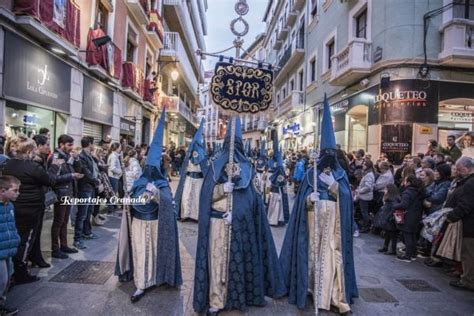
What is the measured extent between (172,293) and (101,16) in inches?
481

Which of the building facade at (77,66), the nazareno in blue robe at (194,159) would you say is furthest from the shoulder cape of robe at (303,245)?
the building facade at (77,66)

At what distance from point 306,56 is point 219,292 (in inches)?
786

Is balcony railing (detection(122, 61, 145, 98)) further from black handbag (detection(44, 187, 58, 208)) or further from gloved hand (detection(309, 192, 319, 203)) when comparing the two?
gloved hand (detection(309, 192, 319, 203))

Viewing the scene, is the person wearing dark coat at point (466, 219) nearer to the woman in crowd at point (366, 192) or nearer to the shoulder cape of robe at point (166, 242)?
the woman in crowd at point (366, 192)

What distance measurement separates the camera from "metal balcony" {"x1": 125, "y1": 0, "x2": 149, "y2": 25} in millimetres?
15377

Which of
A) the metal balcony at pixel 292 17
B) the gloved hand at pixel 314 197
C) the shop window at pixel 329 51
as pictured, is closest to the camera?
the gloved hand at pixel 314 197

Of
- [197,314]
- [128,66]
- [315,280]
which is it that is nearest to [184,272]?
[197,314]

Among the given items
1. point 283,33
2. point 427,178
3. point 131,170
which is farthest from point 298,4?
point 427,178

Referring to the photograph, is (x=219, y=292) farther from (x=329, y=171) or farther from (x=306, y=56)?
(x=306, y=56)

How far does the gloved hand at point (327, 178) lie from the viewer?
4318 millimetres

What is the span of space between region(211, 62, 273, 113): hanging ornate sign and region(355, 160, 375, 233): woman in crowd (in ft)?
13.7

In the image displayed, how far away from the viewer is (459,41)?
1082 centimetres

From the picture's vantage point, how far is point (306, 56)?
2188 centimetres

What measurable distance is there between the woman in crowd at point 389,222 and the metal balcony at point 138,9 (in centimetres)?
1327
